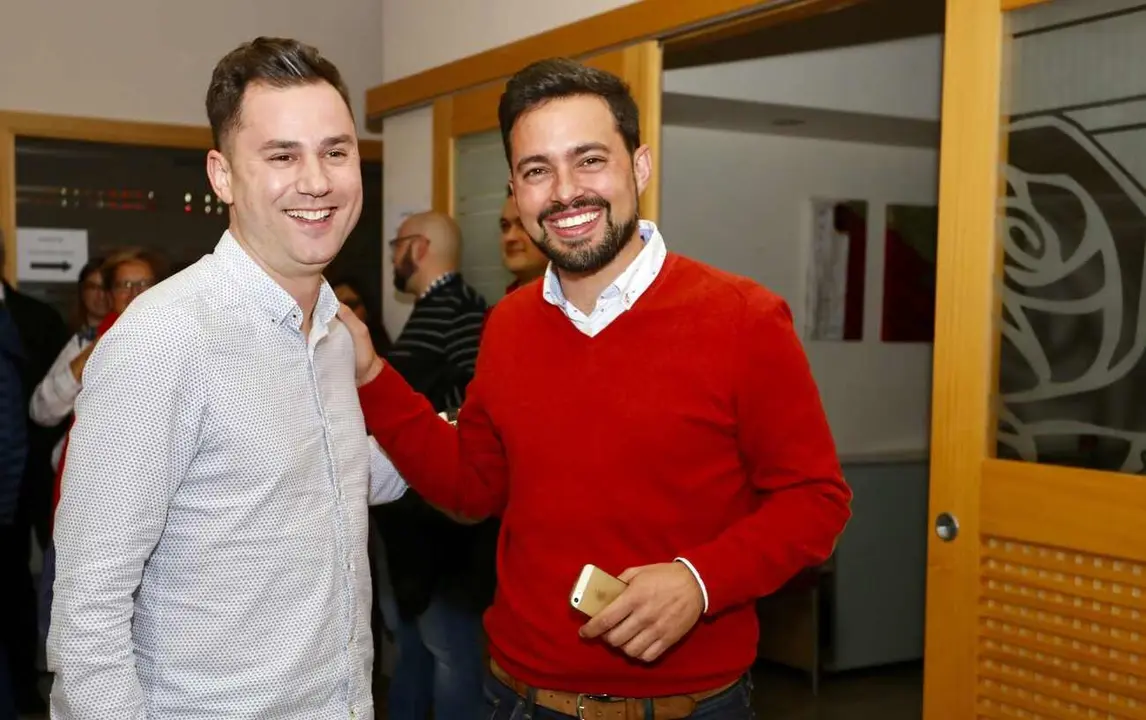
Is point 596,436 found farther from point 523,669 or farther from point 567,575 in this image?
point 523,669

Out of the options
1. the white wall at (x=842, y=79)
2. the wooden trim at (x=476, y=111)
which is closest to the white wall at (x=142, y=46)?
the wooden trim at (x=476, y=111)

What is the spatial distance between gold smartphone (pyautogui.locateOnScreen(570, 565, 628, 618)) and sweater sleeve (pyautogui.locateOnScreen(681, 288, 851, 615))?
14 cm

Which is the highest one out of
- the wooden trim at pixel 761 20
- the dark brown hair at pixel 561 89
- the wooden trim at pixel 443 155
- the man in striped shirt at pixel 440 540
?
the wooden trim at pixel 761 20

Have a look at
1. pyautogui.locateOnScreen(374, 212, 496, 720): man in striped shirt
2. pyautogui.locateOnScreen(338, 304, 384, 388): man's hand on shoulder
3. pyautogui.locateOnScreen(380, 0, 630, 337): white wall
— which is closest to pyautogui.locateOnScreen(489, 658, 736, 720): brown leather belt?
pyautogui.locateOnScreen(338, 304, 384, 388): man's hand on shoulder

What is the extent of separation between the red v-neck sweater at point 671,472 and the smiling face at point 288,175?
48 centimetres

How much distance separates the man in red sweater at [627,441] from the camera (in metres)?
A: 1.77

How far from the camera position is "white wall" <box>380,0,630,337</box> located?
13.5 ft

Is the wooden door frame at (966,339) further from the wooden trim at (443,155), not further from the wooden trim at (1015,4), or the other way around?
the wooden trim at (443,155)

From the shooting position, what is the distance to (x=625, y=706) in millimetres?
1787

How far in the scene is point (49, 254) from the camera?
5.38 metres

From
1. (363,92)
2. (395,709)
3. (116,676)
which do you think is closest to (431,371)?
(395,709)

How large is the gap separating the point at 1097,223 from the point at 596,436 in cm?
116

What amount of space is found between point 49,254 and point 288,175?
435cm

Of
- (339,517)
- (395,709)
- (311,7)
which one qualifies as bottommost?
(395,709)
